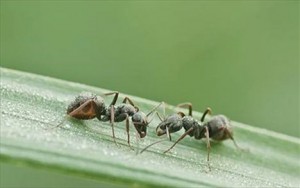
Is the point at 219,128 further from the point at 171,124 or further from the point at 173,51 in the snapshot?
the point at 173,51

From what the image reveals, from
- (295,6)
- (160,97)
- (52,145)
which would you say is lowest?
(160,97)

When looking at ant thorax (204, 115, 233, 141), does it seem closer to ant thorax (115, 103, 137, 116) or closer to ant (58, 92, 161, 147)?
ant (58, 92, 161, 147)

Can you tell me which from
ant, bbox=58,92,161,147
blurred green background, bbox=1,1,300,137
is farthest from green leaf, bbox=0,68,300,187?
blurred green background, bbox=1,1,300,137

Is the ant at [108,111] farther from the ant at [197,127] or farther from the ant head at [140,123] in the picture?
the ant at [197,127]

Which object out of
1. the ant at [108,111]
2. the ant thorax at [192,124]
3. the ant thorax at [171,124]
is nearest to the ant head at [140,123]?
the ant at [108,111]

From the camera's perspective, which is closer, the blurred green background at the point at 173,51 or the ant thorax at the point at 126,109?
the ant thorax at the point at 126,109

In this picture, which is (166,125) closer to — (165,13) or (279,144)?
(279,144)

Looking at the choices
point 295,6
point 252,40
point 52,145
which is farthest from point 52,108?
point 295,6
